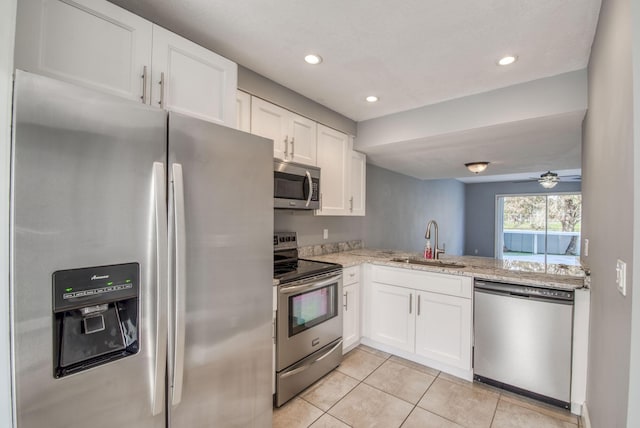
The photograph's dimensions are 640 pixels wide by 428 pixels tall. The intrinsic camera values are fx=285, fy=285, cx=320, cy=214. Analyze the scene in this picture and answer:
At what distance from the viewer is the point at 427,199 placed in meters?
6.28

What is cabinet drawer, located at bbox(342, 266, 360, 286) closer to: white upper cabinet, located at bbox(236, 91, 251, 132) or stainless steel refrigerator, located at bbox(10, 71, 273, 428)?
stainless steel refrigerator, located at bbox(10, 71, 273, 428)

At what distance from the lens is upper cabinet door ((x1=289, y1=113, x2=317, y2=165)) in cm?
261

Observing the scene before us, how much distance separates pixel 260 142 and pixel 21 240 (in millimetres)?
1034

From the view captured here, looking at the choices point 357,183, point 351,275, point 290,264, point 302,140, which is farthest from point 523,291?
point 302,140

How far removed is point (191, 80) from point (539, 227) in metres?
8.58

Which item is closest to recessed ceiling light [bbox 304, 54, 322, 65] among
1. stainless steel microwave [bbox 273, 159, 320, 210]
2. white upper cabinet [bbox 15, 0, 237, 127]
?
white upper cabinet [bbox 15, 0, 237, 127]

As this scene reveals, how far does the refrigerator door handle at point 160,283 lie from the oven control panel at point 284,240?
150 centimetres

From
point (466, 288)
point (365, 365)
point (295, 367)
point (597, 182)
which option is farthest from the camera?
point (365, 365)

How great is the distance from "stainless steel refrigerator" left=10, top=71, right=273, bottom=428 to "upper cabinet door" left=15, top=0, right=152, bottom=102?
40 centimetres

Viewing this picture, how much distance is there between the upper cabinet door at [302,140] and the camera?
103 inches

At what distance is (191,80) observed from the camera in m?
1.66

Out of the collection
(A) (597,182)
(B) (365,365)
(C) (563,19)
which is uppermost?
(C) (563,19)

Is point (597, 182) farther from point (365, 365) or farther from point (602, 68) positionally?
point (365, 365)

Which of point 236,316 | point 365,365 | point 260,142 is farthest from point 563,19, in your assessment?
A: point 365,365
